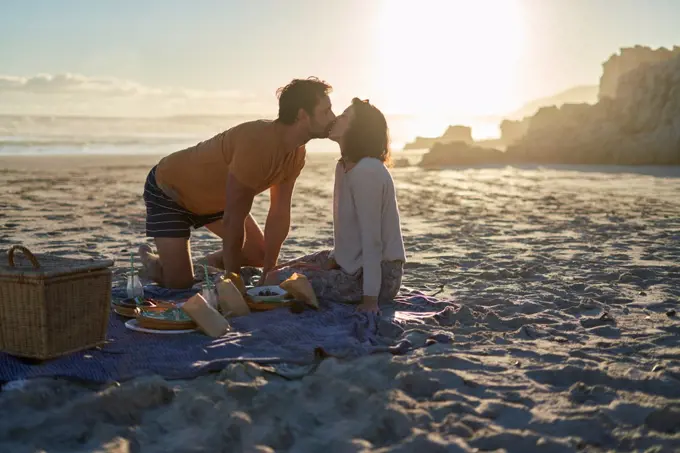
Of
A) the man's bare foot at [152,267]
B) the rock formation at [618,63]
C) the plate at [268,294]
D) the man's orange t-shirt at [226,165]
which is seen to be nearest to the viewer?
the plate at [268,294]

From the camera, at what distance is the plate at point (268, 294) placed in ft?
14.6

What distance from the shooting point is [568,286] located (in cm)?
514

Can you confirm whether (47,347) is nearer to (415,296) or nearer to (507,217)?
(415,296)

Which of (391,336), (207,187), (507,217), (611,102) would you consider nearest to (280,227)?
(207,187)

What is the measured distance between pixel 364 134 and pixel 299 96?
575mm

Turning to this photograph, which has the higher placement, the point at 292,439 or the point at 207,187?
the point at 207,187

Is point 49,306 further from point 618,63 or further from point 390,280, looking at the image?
point 618,63

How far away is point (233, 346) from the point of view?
369cm

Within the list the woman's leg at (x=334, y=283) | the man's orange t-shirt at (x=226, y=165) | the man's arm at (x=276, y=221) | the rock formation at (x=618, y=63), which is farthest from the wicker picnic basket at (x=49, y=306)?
the rock formation at (x=618, y=63)

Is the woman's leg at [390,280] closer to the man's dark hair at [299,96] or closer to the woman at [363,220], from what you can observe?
the woman at [363,220]

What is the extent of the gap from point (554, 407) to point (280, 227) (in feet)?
9.22

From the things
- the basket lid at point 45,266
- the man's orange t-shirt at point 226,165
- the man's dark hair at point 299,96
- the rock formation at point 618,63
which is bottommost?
the basket lid at point 45,266

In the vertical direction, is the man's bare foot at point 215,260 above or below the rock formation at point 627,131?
below

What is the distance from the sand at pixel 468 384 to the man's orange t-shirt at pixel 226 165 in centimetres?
145
